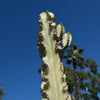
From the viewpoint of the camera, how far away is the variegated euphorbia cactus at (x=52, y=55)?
2934 millimetres

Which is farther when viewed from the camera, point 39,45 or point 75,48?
point 75,48

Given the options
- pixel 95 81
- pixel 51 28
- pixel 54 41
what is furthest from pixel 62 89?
pixel 95 81

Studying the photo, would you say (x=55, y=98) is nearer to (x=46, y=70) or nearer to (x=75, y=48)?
(x=46, y=70)

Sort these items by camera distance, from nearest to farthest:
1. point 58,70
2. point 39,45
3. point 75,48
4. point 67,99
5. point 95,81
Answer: point 67,99 < point 58,70 < point 39,45 < point 75,48 < point 95,81

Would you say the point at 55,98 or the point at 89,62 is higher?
the point at 89,62

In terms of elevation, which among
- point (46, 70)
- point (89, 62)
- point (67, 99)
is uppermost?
point (89, 62)

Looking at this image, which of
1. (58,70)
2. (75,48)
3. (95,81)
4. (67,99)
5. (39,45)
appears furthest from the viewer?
(95,81)

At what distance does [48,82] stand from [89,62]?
26844mm

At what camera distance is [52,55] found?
3221 millimetres

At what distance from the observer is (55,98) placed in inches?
115

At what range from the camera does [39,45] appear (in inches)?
130

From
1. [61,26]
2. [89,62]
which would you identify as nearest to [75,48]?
[89,62]

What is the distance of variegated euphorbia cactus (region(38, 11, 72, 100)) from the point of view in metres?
2.93

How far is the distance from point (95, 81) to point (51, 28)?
2589 centimetres
